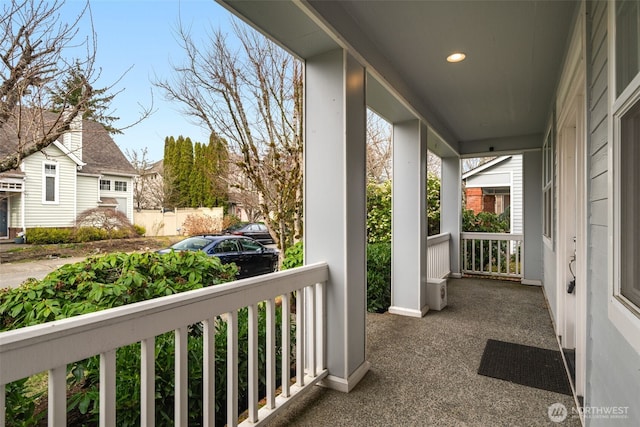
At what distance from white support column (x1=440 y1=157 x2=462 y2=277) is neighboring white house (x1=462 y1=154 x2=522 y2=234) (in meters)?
1.30

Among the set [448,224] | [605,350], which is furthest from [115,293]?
[448,224]

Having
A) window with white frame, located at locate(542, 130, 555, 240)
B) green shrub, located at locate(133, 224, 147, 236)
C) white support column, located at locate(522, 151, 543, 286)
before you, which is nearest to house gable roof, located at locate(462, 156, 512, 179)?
white support column, located at locate(522, 151, 543, 286)

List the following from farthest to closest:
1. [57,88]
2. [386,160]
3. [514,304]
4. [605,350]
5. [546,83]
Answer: [386,160] < [514,304] < [546,83] < [605,350] < [57,88]

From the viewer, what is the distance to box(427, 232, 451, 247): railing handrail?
16.1 feet

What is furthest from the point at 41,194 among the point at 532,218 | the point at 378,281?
the point at 532,218

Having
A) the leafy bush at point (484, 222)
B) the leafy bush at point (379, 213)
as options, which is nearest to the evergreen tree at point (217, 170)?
the leafy bush at point (379, 213)

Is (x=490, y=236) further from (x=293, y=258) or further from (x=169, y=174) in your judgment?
(x=169, y=174)

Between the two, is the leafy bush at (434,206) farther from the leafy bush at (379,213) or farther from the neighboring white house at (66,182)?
the neighboring white house at (66,182)

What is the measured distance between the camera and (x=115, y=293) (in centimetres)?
162

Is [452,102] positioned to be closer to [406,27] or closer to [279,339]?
[406,27]

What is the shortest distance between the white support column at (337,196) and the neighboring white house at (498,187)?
561 cm

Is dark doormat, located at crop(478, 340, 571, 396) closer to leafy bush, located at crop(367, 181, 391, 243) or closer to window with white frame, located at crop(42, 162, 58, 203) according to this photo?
window with white frame, located at crop(42, 162, 58, 203)

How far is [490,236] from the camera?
6000 millimetres

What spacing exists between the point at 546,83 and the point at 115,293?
4.17 m
